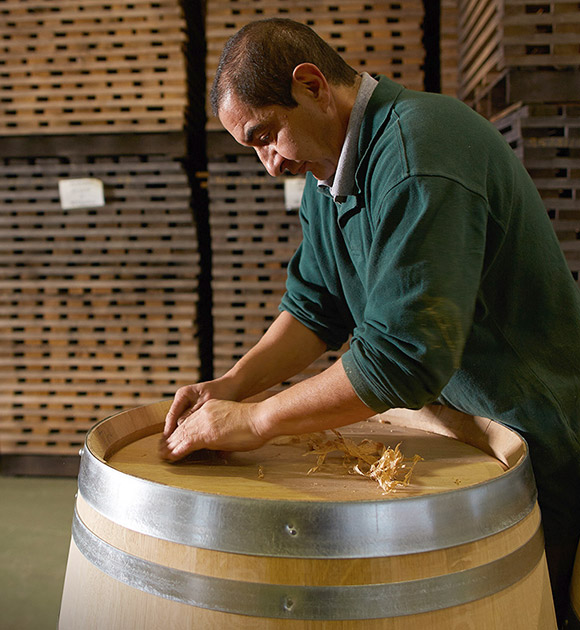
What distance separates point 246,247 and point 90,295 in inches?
43.1

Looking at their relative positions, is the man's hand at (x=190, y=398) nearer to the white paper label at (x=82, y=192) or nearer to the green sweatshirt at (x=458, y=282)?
the green sweatshirt at (x=458, y=282)

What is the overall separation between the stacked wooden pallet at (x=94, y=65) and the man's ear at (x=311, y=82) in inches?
98.7

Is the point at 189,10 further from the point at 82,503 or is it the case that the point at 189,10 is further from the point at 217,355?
the point at 82,503

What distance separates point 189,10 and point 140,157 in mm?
1018

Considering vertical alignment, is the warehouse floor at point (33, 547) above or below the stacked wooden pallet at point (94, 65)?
below

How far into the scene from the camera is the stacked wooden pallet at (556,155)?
2723 mm

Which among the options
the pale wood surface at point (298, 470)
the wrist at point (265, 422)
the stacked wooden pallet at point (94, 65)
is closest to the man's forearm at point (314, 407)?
the wrist at point (265, 422)

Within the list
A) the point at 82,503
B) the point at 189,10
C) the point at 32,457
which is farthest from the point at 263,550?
the point at 189,10

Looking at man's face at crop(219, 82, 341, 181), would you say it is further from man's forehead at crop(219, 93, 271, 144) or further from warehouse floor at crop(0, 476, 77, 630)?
warehouse floor at crop(0, 476, 77, 630)

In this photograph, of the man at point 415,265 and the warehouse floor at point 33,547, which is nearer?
the man at point 415,265

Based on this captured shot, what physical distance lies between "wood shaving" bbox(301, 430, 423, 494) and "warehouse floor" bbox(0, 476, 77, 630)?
186 centimetres

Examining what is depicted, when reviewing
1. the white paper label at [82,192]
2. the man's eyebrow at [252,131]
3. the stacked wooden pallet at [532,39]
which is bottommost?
the white paper label at [82,192]

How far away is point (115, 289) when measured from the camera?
404 centimetres

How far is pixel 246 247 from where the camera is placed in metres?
3.80
